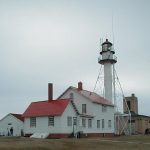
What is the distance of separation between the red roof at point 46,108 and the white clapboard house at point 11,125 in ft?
12.1

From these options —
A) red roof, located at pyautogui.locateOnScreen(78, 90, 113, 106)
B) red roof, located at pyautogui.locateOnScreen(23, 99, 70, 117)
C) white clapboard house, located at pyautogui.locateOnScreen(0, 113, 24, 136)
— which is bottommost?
white clapboard house, located at pyautogui.locateOnScreen(0, 113, 24, 136)

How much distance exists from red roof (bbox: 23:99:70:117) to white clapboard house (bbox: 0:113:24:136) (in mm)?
3692

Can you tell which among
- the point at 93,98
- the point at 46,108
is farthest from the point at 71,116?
the point at 93,98

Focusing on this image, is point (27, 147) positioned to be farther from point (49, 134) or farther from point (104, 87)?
point (104, 87)

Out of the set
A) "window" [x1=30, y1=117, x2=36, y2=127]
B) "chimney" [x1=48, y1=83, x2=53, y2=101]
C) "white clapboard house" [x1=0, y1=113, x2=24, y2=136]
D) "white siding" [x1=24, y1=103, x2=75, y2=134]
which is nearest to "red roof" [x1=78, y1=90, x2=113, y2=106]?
"chimney" [x1=48, y1=83, x2=53, y2=101]

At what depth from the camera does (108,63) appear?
57000 millimetres

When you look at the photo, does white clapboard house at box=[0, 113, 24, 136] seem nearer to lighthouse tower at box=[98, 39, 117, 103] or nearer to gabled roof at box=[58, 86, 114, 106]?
gabled roof at box=[58, 86, 114, 106]

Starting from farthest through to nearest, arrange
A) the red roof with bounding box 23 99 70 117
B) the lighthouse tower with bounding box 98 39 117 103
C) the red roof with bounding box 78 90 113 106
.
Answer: the lighthouse tower with bounding box 98 39 117 103 → the red roof with bounding box 78 90 113 106 → the red roof with bounding box 23 99 70 117

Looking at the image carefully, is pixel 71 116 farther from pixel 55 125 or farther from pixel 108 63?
pixel 108 63

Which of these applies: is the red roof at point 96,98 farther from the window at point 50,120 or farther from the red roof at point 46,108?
the window at point 50,120

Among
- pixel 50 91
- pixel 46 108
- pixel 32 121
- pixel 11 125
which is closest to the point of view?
pixel 46 108

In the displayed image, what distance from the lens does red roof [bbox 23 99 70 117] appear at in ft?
144

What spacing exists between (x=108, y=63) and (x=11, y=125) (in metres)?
17.8

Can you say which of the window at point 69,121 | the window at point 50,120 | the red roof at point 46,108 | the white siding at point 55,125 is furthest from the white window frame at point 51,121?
the window at point 69,121
